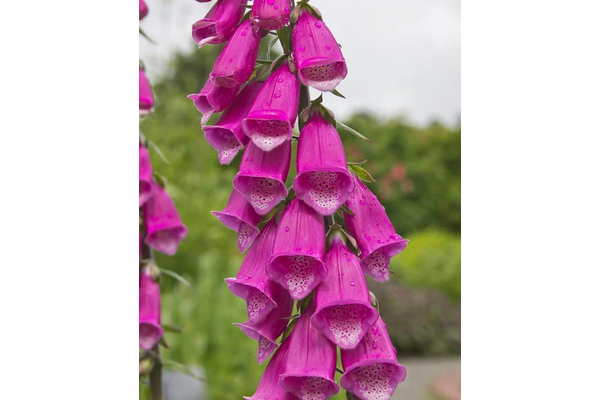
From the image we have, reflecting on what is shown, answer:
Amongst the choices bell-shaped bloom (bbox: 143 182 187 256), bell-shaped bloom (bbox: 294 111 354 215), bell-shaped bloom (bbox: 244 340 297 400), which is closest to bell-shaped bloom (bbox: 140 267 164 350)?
bell-shaped bloom (bbox: 143 182 187 256)

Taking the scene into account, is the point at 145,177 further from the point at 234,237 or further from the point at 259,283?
the point at 234,237

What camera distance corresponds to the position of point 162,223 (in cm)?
106

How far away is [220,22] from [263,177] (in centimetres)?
19

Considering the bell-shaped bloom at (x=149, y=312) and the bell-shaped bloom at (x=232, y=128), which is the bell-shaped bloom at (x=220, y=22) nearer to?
the bell-shaped bloom at (x=232, y=128)

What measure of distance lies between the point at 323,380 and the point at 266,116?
0.94 ft

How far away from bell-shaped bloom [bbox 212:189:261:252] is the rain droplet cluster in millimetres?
89

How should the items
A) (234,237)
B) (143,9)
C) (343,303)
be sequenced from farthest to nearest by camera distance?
1. (234,237)
2. (143,9)
3. (343,303)

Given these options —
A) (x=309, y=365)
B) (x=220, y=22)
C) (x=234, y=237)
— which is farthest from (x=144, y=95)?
(x=234, y=237)

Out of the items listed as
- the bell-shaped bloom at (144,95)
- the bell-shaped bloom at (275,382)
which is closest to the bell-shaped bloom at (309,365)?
the bell-shaped bloom at (275,382)

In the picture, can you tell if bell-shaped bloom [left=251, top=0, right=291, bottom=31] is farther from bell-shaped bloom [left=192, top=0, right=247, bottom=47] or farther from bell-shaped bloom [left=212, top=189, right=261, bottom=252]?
bell-shaped bloom [left=212, top=189, right=261, bottom=252]

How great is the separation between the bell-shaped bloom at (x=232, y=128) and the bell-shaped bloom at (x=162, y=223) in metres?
0.36
